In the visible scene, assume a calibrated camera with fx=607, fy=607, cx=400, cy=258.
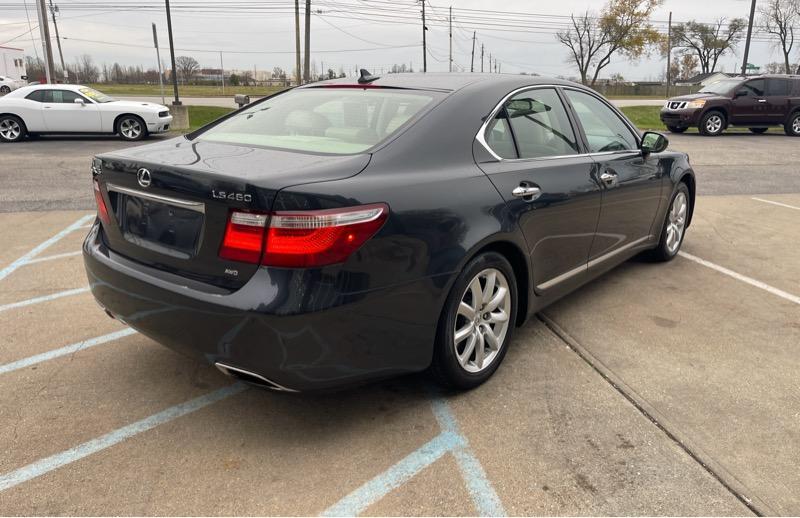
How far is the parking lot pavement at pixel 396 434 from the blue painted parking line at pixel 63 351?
12mm

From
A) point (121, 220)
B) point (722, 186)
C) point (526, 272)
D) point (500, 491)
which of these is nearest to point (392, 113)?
point (526, 272)

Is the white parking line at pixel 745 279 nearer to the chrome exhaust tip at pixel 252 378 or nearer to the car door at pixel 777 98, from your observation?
the chrome exhaust tip at pixel 252 378

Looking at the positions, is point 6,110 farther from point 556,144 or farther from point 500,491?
point 500,491

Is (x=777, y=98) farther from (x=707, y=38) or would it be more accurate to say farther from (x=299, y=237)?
(x=707, y=38)

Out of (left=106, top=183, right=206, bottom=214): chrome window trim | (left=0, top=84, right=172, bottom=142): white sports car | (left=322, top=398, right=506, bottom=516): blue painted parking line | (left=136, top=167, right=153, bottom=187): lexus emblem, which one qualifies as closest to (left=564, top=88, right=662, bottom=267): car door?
(left=322, top=398, right=506, bottom=516): blue painted parking line

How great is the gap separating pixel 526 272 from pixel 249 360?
1.62 m

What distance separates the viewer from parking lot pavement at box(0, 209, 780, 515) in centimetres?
231

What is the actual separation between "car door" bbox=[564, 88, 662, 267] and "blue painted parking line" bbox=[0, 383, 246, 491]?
2489mm

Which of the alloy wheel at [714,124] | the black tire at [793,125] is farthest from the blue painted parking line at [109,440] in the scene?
the black tire at [793,125]

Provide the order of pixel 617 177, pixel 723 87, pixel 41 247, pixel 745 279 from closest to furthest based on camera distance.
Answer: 1. pixel 617 177
2. pixel 745 279
3. pixel 41 247
4. pixel 723 87

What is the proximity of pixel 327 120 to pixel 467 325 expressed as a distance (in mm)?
1275

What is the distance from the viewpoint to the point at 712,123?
18.3 m

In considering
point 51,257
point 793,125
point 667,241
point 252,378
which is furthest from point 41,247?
point 793,125

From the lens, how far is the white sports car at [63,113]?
15000 millimetres
